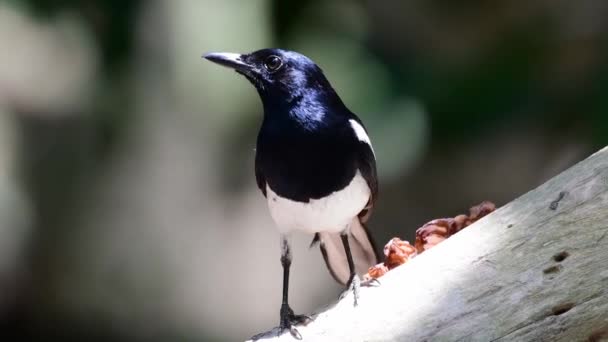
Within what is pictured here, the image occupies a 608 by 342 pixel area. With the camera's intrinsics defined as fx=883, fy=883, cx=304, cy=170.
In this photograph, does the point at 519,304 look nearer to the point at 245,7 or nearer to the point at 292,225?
the point at 292,225

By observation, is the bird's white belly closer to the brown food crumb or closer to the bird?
the bird

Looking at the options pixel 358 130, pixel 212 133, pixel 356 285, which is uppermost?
pixel 212 133

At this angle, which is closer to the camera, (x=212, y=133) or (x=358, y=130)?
(x=358, y=130)

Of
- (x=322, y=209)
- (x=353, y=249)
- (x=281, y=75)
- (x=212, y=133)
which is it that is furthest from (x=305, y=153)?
(x=212, y=133)

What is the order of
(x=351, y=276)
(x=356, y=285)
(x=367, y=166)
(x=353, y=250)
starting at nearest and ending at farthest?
(x=356, y=285), (x=351, y=276), (x=367, y=166), (x=353, y=250)

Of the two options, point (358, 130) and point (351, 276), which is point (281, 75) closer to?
point (358, 130)

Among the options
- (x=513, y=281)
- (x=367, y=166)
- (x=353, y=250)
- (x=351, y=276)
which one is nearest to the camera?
(x=513, y=281)

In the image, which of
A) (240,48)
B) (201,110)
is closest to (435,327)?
(240,48)

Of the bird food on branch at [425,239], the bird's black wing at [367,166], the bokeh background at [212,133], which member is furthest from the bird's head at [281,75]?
the bokeh background at [212,133]
